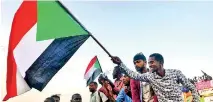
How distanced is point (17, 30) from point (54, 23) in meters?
0.51

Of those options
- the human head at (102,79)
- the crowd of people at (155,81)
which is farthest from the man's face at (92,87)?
the crowd of people at (155,81)

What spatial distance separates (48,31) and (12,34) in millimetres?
484

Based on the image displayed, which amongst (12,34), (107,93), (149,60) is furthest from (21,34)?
(107,93)

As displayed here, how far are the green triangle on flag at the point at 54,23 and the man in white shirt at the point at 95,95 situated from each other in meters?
2.06

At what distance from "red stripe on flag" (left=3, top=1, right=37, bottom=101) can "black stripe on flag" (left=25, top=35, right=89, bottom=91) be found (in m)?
0.22

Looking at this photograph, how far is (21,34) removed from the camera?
5.22 metres

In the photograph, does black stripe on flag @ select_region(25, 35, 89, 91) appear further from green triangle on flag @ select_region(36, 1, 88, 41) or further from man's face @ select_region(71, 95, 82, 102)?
man's face @ select_region(71, 95, 82, 102)

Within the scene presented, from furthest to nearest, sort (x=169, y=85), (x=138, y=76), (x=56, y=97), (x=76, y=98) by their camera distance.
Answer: (x=56, y=97) < (x=76, y=98) < (x=138, y=76) < (x=169, y=85)

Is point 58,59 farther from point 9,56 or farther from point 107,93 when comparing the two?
point 107,93

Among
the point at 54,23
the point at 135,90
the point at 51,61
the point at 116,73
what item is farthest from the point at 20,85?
the point at 116,73

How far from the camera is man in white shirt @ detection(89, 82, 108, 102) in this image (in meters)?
7.09

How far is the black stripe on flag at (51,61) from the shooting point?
5242 millimetres

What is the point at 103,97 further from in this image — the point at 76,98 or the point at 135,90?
the point at 135,90

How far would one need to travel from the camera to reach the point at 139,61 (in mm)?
5605
